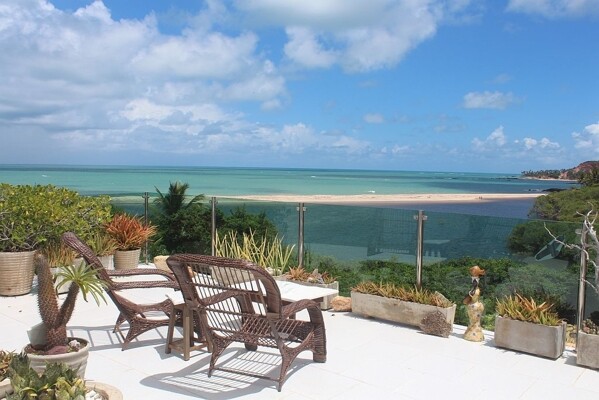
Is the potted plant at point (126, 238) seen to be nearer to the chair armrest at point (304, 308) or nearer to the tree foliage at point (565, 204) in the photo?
the chair armrest at point (304, 308)

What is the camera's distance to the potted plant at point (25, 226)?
608 cm

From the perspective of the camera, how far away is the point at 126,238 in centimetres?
779

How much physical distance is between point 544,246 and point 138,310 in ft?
12.6

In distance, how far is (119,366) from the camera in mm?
3932

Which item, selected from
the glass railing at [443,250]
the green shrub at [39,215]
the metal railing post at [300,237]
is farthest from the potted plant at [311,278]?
the green shrub at [39,215]

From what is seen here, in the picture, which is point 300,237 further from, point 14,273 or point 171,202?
point 14,273

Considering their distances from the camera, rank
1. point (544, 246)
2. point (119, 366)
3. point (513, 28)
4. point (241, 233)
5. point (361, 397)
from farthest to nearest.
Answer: point (513, 28)
point (241, 233)
point (544, 246)
point (119, 366)
point (361, 397)

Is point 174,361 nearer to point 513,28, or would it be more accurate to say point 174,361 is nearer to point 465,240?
point 465,240

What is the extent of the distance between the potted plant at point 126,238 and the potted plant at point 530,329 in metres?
5.29

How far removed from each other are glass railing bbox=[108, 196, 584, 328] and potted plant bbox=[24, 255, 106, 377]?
12.0 ft

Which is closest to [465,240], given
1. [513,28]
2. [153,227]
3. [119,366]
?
[119,366]

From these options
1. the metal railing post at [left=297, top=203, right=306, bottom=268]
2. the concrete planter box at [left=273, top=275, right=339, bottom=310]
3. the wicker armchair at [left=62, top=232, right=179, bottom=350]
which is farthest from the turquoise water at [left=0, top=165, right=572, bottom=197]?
the wicker armchair at [left=62, top=232, right=179, bottom=350]

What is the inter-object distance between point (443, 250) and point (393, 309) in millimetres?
969

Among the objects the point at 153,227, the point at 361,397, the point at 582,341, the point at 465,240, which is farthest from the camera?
the point at 153,227
